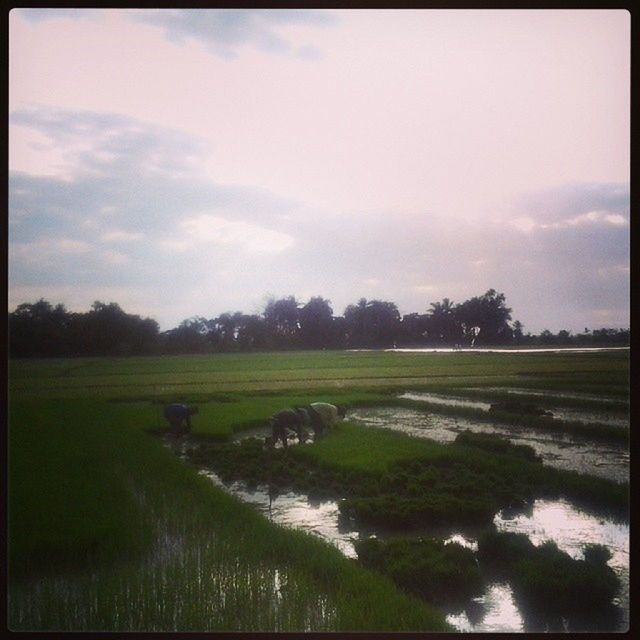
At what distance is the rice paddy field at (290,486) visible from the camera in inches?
102

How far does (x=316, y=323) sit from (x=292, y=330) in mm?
130

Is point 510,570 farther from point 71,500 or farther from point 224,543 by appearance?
point 71,500

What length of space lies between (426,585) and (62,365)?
2.05 metres

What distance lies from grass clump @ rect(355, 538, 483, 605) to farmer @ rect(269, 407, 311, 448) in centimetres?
70

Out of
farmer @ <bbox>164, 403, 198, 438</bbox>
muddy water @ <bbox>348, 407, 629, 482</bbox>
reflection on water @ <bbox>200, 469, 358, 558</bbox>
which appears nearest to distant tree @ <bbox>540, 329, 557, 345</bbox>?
muddy water @ <bbox>348, 407, 629, 482</bbox>

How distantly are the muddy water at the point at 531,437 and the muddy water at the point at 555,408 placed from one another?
0.26 ft

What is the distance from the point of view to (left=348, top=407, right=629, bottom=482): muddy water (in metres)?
3.01

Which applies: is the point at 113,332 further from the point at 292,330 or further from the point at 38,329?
the point at 292,330

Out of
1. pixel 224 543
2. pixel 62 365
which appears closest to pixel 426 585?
pixel 224 543

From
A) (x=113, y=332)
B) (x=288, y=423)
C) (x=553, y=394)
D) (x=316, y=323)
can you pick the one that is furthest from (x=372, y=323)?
(x=113, y=332)

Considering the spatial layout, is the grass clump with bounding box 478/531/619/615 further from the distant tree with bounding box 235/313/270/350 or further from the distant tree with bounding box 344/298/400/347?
the distant tree with bounding box 235/313/270/350

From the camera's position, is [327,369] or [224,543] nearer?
[224,543]

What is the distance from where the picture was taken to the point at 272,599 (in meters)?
2.61
